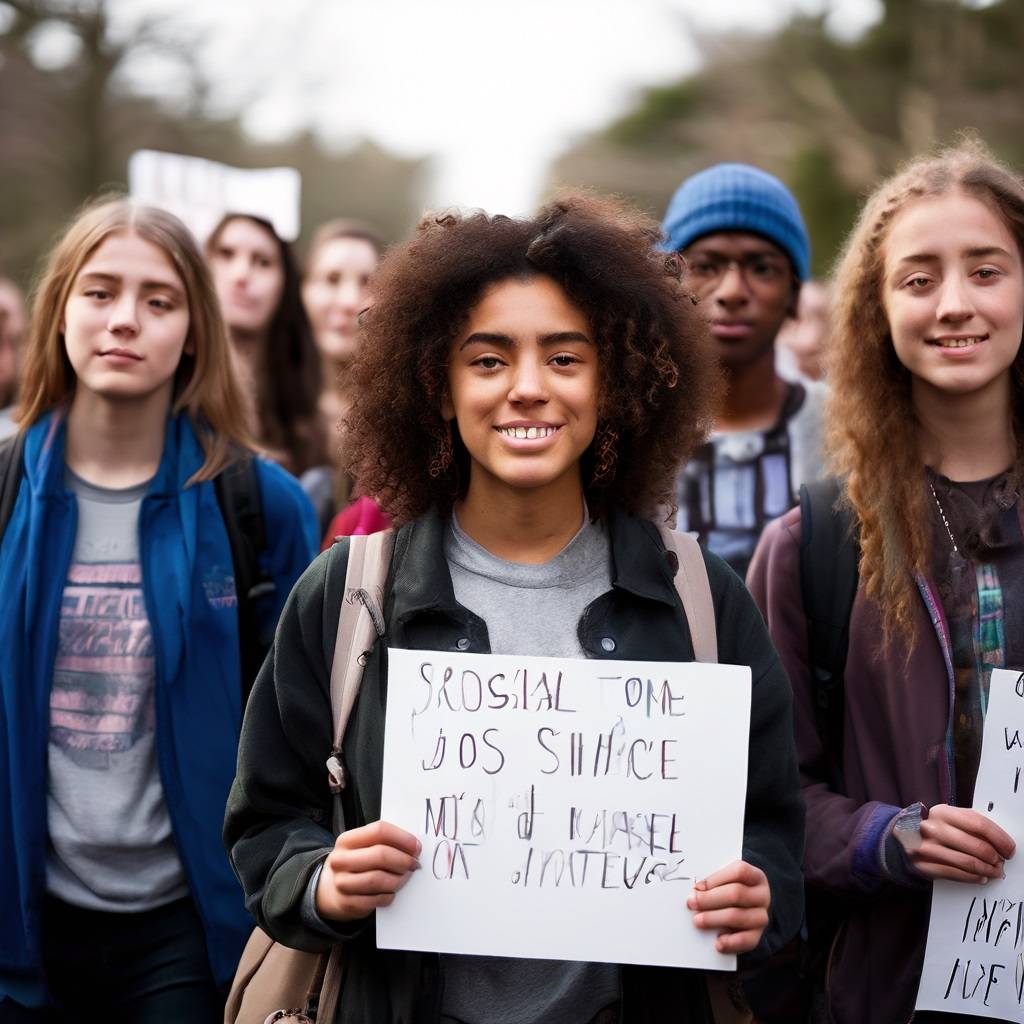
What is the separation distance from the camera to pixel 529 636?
250 cm

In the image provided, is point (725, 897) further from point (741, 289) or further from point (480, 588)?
point (741, 289)

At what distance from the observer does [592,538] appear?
267 cm

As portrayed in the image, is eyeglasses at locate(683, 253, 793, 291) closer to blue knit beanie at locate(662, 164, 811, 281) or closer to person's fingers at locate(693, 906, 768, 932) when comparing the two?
blue knit beanie at locate(662, 164, 811, 281)

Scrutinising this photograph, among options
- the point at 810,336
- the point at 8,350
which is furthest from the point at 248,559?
the point at 810,336

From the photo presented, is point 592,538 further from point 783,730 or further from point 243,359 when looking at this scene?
point 243,359

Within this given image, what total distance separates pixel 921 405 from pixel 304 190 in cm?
2533

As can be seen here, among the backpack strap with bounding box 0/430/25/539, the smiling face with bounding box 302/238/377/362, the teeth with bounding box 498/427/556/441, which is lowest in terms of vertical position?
the backpack strap with bounding box 0/430/25/539

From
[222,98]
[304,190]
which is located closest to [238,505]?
[222,98]

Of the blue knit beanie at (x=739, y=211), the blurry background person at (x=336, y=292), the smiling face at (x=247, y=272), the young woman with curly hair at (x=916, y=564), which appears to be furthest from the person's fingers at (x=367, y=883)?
the smiling face at (x=247, y=272)

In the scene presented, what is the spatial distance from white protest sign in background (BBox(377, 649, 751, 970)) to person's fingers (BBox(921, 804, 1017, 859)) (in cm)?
54

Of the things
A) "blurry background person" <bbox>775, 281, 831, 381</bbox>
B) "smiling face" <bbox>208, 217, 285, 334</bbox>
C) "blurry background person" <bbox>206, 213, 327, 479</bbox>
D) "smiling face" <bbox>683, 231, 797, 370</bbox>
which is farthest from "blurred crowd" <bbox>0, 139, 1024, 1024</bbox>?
"blurry background person" <bbox>775, 281, 831, 381</bbox>

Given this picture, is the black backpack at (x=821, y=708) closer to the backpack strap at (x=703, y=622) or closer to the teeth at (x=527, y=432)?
the backpack strap at (x=703, y=622)

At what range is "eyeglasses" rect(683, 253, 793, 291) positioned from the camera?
4.32m

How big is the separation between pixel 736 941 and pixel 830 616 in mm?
872
